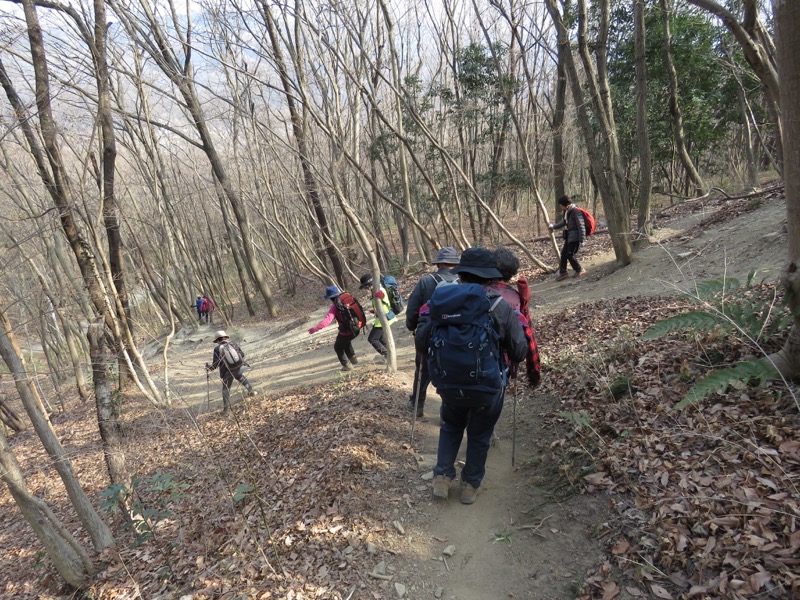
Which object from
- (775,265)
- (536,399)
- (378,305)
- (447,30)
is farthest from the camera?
(447,30)

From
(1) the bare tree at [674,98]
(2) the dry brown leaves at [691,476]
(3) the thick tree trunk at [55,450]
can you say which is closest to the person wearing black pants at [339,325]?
(3) the thick tree trunk at [55,450]

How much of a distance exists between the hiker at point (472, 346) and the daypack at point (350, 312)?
14.3 feet

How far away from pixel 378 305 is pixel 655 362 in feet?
14.5

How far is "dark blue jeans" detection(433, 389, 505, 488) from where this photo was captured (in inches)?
131

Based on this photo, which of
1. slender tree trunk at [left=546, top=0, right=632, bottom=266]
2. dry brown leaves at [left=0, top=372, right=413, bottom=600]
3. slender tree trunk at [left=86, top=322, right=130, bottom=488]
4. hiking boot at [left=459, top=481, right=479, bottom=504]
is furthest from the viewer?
slender tree trunk at [left=546, top=0, right=632, bottom=266]

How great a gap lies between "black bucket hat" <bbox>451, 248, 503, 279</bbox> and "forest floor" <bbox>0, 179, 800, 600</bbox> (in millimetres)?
1774

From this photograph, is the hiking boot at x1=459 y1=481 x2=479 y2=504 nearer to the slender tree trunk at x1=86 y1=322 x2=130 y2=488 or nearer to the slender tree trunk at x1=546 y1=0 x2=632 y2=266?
the slender tree trunk at x1=86 y1=322 x2=130 y2=488

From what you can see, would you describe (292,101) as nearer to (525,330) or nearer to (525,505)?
(525,330)

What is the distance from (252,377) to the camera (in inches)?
496

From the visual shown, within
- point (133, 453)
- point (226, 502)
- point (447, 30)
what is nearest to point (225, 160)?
point (447, 30)

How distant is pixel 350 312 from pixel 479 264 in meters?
4.84

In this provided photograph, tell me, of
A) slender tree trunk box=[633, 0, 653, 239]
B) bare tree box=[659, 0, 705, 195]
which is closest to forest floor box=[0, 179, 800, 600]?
slender tree trunk box=[633, 0, 653, 239]

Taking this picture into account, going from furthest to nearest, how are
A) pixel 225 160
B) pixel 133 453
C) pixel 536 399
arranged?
pixel 225 160 < pixel 133 453 < pixel 536 399

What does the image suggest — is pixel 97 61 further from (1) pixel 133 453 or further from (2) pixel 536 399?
(2) pixel 536 399
